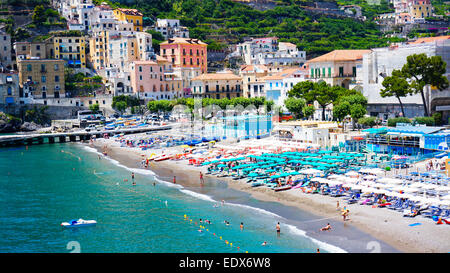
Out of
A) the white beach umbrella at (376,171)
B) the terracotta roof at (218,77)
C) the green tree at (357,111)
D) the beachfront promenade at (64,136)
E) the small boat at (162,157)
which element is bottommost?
the small boat at (162,157)

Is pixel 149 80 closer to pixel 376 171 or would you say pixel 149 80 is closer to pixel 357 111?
pixel 357 111

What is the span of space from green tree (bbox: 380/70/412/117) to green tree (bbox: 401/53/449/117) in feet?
2.72

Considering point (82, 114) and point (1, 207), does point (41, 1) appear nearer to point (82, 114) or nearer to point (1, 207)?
point (82, 114)

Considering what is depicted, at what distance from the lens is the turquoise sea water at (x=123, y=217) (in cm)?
2734

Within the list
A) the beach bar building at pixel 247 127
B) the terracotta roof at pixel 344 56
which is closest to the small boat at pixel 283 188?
the beach bar building at pixel 247 127

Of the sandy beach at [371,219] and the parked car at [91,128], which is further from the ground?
the parked car at [91,128]

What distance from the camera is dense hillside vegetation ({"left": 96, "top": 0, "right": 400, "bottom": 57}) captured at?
119 m

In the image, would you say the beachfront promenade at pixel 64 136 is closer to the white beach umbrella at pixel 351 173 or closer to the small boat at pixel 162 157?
the small boat at pixel 162 157

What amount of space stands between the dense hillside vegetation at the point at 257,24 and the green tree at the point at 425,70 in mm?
57121

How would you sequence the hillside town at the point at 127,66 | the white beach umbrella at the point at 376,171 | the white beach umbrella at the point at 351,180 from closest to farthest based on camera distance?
the white beach umbrella at the point at 351,180 → the white beach umbrella at the point at 376,171 → the hillside town at the point at 127,66

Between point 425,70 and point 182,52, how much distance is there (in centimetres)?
5641

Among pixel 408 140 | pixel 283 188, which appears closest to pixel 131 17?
pixel 408 140
